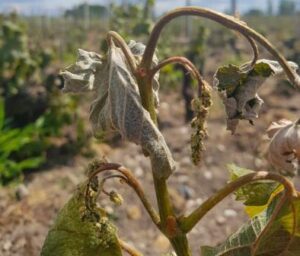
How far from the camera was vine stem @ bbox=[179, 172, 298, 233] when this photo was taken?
104cm

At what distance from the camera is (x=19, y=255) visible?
3514 millimetres

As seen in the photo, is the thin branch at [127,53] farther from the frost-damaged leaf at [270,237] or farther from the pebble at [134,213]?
the pebble at [134,213]

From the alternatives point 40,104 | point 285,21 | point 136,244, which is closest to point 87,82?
point 136,244

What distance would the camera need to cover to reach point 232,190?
107cm

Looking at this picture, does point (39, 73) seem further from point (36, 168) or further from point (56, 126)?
point (36, 168)

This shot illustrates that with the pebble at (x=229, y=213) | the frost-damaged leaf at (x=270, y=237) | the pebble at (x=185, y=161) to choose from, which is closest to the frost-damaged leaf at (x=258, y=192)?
the frost-damaged leaf at (x=270, y=237)

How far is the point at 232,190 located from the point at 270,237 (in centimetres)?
12

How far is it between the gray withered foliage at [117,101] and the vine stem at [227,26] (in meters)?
0.06

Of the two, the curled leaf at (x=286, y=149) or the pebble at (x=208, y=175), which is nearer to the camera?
the curled leaf at (x=286, y=149)

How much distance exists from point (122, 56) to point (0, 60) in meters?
5.60

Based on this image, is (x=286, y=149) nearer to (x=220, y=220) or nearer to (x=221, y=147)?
(x=220, y=220)

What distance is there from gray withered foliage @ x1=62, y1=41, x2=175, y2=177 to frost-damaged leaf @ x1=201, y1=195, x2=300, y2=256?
0.21 meters

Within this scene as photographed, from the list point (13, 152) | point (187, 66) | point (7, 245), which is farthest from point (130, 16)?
point (187, 66)

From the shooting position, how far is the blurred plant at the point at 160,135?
102 cm
